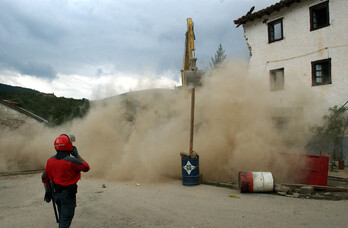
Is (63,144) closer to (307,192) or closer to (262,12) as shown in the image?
(307,192)

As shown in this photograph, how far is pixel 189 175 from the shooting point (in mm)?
8219

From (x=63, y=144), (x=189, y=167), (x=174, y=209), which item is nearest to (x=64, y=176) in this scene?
(x=63, y=144)

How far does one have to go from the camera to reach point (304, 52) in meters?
13.3

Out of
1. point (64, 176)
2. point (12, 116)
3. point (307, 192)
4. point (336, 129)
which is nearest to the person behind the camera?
point (64, 176)

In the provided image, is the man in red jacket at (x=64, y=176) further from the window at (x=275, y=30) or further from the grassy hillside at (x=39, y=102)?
the grassy hillside at (x=39, y=102)

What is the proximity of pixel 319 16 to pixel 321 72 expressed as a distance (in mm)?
2986

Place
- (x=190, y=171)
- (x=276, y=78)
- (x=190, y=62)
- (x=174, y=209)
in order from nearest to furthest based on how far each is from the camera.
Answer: (x=174, y=209)
(x=190, y=171)
(x=190, y=62)
(x=276, y=78)

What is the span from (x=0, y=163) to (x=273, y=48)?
15.1 m

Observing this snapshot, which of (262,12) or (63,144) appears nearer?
(63,144)

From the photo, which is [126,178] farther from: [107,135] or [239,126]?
[239,126]

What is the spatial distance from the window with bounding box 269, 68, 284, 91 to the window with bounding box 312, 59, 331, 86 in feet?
5.25

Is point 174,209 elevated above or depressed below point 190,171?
below

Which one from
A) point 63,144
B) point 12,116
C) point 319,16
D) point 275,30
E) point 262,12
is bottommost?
point 63,144

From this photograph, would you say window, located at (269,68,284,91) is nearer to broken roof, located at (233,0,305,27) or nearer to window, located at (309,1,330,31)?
window, located at (309,1,330,31)
